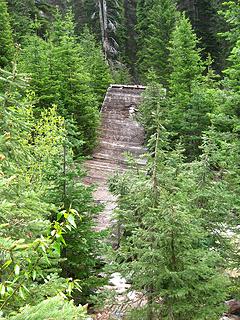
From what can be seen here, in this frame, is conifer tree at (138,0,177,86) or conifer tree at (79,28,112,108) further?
conifer tree at (138,0,177,86)

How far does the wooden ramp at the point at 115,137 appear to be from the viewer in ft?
65.9

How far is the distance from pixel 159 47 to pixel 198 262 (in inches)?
1131

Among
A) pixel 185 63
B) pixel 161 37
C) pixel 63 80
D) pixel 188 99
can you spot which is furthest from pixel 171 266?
pixel 161 37

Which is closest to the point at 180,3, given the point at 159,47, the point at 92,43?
the point at 159,47

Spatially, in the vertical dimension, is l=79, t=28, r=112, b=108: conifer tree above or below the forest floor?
above

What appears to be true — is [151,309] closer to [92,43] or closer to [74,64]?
[74,64]

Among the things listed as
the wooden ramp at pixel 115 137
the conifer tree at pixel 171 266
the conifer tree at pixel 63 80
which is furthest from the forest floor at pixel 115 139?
the conifer tree at pixel 171 266

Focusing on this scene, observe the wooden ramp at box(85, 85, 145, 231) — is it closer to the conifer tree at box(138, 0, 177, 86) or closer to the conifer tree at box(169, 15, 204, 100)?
the conifer tree at box(169, 15, 204, 100)

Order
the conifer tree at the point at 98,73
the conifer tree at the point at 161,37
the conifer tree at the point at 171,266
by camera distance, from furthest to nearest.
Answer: the conifer tree at the point at 161,37 < the conifer tree at the point at 98,73 < the conifer tree at the point at 171,266

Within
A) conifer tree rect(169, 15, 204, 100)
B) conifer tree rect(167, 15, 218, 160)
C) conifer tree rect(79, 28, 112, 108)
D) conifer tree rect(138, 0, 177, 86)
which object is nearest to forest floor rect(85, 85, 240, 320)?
conifer tree rect(79, 28, 112, 108)

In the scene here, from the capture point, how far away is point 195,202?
10.8 m

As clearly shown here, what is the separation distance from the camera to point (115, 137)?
2436 cm

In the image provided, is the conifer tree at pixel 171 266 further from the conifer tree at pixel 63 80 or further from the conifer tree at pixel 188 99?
the conifer tree at pixel 63 80

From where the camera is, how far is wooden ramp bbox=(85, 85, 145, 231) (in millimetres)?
20078
